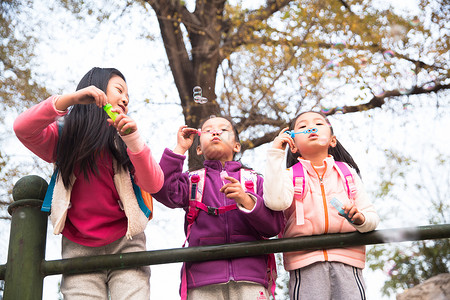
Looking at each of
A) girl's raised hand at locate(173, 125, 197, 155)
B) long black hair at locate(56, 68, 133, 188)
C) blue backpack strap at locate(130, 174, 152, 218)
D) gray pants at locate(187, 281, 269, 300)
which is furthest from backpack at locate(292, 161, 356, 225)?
long black hair at locate(56, 68, 133, 188)

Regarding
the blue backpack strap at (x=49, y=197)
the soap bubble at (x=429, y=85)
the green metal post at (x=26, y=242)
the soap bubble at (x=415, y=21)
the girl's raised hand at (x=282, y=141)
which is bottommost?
the green metal post at (x=26, y=242)

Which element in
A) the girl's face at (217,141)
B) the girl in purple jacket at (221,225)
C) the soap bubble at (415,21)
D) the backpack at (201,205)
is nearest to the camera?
the girl in purple jacket at (221,225)

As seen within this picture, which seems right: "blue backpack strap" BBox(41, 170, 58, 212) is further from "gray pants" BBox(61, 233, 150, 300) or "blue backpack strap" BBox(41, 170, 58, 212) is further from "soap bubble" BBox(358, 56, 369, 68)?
"soap bubble" BBox(358, 56, 369, 68)

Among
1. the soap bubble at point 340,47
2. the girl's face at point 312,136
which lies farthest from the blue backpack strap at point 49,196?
the soap bubble at point 340,47

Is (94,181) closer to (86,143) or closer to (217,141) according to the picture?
(86,143)

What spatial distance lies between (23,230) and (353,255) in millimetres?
1362

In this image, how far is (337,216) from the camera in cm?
224

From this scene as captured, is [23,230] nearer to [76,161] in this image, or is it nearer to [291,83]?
[76,161]

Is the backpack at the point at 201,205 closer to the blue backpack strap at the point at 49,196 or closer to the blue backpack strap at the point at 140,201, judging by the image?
the blue backpack strap at the point at 140,201

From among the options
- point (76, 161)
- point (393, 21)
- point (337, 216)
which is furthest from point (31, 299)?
point (393, 21)

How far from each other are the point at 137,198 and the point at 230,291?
0.57 meters

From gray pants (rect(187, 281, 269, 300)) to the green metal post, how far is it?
64 centimetres

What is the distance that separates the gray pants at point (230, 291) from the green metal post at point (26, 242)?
0.64 m

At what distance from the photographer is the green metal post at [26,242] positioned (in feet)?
6.44
